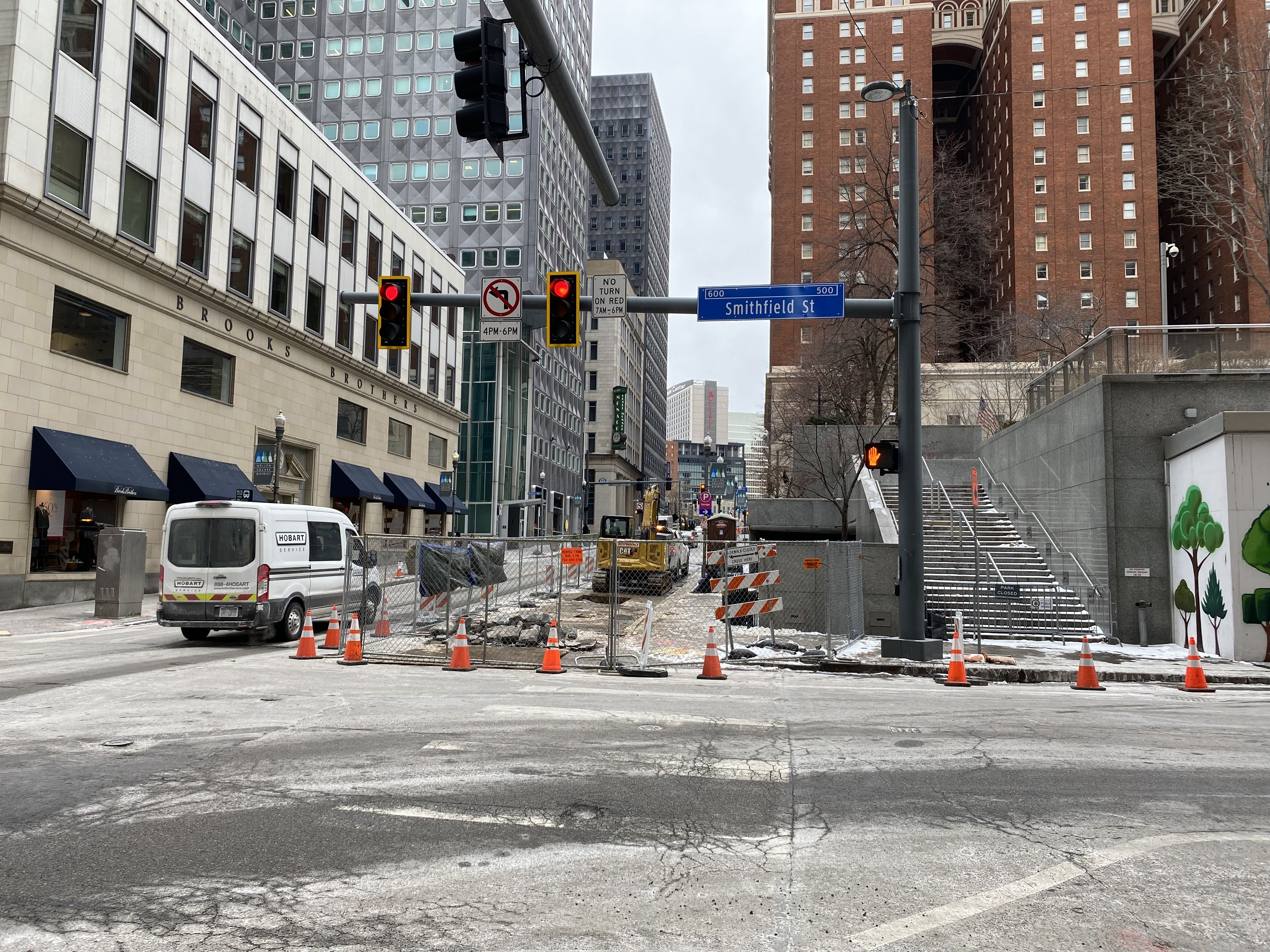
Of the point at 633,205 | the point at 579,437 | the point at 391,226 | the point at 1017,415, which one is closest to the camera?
the point at 1017,415

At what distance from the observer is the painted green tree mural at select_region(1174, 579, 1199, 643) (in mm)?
16141

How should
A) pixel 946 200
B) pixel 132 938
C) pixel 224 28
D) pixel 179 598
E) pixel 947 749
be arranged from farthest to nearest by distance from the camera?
pixel 224 28 < pixel 946 200 < pixel 179 598 < pixel 947 749 < pixel 132 938

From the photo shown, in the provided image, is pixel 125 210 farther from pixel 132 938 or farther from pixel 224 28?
pixel 224 28

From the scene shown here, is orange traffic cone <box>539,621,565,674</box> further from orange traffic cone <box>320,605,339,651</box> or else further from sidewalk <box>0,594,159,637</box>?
sidewalk <box>0,594,159,637</box>

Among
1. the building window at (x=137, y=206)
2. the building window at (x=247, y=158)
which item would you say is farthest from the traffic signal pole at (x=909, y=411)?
the building window at (x=247, y=158)

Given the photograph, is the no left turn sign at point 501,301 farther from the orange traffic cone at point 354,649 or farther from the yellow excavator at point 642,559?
the orange traffic cone at point 354,649

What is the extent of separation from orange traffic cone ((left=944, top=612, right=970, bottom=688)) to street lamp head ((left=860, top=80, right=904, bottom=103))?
29.2 ft

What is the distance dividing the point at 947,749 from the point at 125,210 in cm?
2602

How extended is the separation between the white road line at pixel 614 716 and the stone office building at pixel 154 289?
58.8ft

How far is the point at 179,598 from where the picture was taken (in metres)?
14.8

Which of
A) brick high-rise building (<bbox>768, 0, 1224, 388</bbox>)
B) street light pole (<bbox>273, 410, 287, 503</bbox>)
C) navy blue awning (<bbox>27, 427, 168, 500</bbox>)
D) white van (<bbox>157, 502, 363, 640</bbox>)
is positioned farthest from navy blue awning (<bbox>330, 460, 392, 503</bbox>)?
brick high-rise building (<bbox>768, 0, 1224, 388</bbox>)

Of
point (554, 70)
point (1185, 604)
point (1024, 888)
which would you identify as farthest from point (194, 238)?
point (1024, 888)

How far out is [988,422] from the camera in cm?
3103

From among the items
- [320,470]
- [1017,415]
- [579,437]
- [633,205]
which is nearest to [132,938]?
[320,470]
